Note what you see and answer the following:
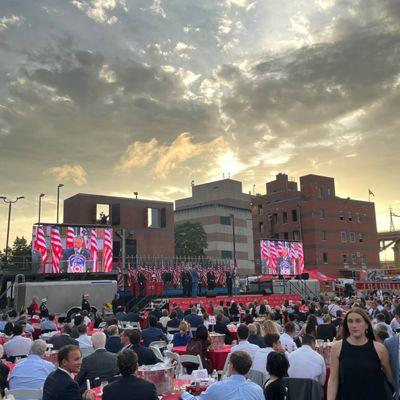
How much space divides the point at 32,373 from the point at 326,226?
6347cm

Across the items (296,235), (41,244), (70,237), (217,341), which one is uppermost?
(296,235)

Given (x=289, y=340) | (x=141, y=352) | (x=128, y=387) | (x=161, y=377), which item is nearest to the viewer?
(x=128, y=387)

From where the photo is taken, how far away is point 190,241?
80625 millimetres

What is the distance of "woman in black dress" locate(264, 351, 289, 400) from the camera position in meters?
5.85

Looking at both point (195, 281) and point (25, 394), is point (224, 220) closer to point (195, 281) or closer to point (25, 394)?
point (195, 281)

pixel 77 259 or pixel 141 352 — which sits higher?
pixel 77 259

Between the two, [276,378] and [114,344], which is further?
[114,344]

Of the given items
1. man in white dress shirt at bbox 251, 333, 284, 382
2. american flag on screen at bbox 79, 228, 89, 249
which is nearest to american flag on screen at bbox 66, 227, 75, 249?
american flag on screen at bbox 79, 228, 89, 249

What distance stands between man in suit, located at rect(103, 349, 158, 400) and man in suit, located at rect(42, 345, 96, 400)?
0.65 meters

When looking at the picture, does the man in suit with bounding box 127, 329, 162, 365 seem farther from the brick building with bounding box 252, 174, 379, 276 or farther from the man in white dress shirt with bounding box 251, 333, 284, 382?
the brick building with bounding box 252, 174, 379, 276

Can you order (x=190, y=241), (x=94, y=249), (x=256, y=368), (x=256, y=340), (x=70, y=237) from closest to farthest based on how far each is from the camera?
(x=256, y=368), (x=256, y=340), (x=70, y=237), (x=94, y=249), (x=190, y=241)

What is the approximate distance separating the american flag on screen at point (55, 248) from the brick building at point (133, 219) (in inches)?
662

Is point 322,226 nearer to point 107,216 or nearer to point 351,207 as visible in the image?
point 351,207

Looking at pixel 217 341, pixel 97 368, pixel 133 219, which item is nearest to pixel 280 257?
pixel 133 219
